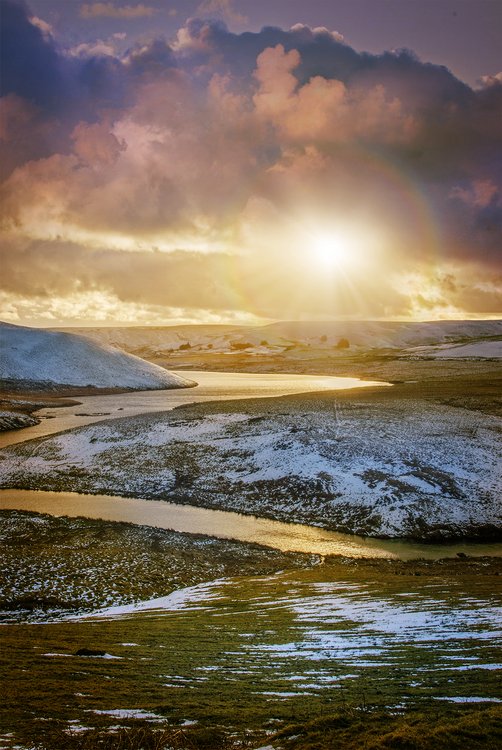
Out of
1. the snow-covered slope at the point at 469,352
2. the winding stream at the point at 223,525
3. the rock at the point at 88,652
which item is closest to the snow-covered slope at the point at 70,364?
the winding stream at the point at 223,525

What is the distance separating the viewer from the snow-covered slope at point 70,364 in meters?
94.2

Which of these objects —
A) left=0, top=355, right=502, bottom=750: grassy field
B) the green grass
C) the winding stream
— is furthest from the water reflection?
A: the green grass

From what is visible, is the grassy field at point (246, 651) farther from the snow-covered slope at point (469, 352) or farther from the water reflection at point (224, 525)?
the snow-covered slope at point (469, 352)

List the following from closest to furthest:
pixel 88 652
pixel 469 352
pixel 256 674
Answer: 1. pixel 256 674
2. pixel 88 652
3. pixel 469 352

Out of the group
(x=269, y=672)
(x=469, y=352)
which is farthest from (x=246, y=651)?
(x=469, y=352)

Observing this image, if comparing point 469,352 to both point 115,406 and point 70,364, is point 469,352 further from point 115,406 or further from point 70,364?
point 115,406

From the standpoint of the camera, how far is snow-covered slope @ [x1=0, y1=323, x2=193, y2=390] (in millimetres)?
94188

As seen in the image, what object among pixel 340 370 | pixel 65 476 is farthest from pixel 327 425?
pixel 340 370

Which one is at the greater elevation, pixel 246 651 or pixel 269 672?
pixel 269 672

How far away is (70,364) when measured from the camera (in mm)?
100000

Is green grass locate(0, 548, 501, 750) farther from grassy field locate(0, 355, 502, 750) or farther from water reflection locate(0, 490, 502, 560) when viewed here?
water reflection locate(0, 490, 502, 560)

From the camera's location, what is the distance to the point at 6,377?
89750 millimetres

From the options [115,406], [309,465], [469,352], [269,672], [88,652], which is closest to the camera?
[269,672]

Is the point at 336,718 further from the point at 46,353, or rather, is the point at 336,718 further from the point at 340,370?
the point at 340,370
